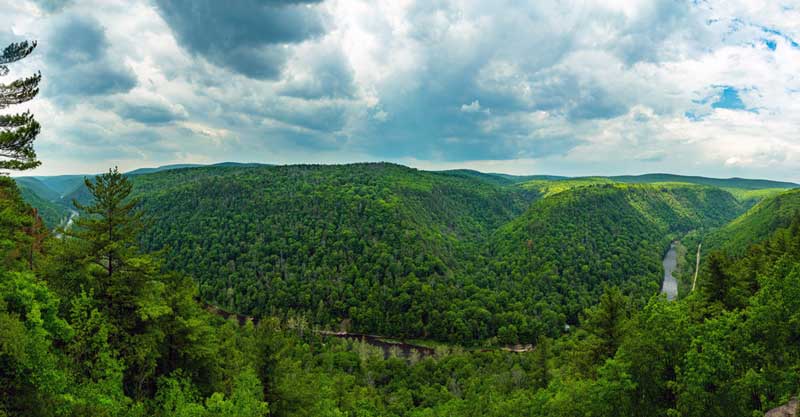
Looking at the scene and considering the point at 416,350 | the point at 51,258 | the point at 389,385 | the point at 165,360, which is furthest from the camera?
the point at 416,350

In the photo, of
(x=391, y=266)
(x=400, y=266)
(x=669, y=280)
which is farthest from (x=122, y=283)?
(x=669, y=280)

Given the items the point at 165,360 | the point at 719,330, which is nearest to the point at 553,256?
the point at 719,330

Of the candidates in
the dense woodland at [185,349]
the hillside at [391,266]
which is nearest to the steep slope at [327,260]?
the hillside at [391,266]

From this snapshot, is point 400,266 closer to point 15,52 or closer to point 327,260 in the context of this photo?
point 327,260

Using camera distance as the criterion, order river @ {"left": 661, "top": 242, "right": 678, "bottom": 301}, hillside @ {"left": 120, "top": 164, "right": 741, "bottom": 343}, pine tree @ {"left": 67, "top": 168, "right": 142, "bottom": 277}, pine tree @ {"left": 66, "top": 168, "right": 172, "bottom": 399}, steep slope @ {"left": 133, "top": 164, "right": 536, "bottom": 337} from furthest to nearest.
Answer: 1. river @ {"left": 661, "top": 242, "right": 678, "bottom": 301}
2. steep slope @ {"left": 133, "top": 164, "right": 536, "bottom": 337}
3. hillside @ {"left": 120, "top": 164, "right": 741, "bottom": 343}
4. pine tree @ {"left": 67, "top": 168, "right": 142, "bottom": 277}
5. pine tree @ {"left": 66, "top": 168, "right": 172, "bottom": 399}

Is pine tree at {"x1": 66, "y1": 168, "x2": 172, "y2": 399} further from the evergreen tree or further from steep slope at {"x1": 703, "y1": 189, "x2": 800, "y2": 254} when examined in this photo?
steep slope at {"x1": 703, "y1": 189, "x2": 800, "y2": 254}

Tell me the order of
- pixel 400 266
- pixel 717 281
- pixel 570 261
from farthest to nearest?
pixel 570 261 < pixel 400 266 < pixel 717 281

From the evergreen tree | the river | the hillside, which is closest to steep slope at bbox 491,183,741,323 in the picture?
the hillside

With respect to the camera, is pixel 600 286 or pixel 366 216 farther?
pixel 366 216

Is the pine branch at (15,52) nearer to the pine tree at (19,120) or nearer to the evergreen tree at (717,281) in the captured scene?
the pine tree at (19,120)

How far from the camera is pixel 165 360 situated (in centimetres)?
2641

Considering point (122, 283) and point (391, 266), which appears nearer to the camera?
point (122, 283)

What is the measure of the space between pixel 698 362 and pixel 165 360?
3242cm

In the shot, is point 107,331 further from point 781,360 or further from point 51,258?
point 781,360
